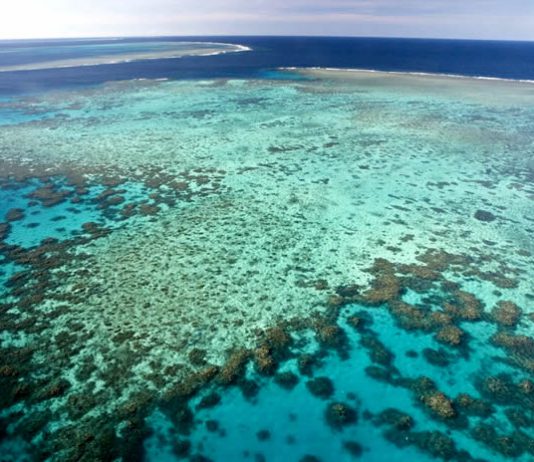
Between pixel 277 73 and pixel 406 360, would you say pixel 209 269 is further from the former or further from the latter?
pixel 277 73

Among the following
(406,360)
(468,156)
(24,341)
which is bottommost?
(24,341)

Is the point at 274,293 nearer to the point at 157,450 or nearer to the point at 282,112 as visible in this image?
the point at 157,450

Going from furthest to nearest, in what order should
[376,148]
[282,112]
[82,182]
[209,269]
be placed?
[282,112]
[376,148]
[82,182]
[209,269]

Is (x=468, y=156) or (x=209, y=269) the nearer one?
(x=209, y=269)

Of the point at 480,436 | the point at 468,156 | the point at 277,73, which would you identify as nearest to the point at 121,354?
the point at 480,436

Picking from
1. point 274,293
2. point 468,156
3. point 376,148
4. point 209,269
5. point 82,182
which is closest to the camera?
point 274,293

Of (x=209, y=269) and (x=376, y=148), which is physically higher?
(x=376, y=148)
